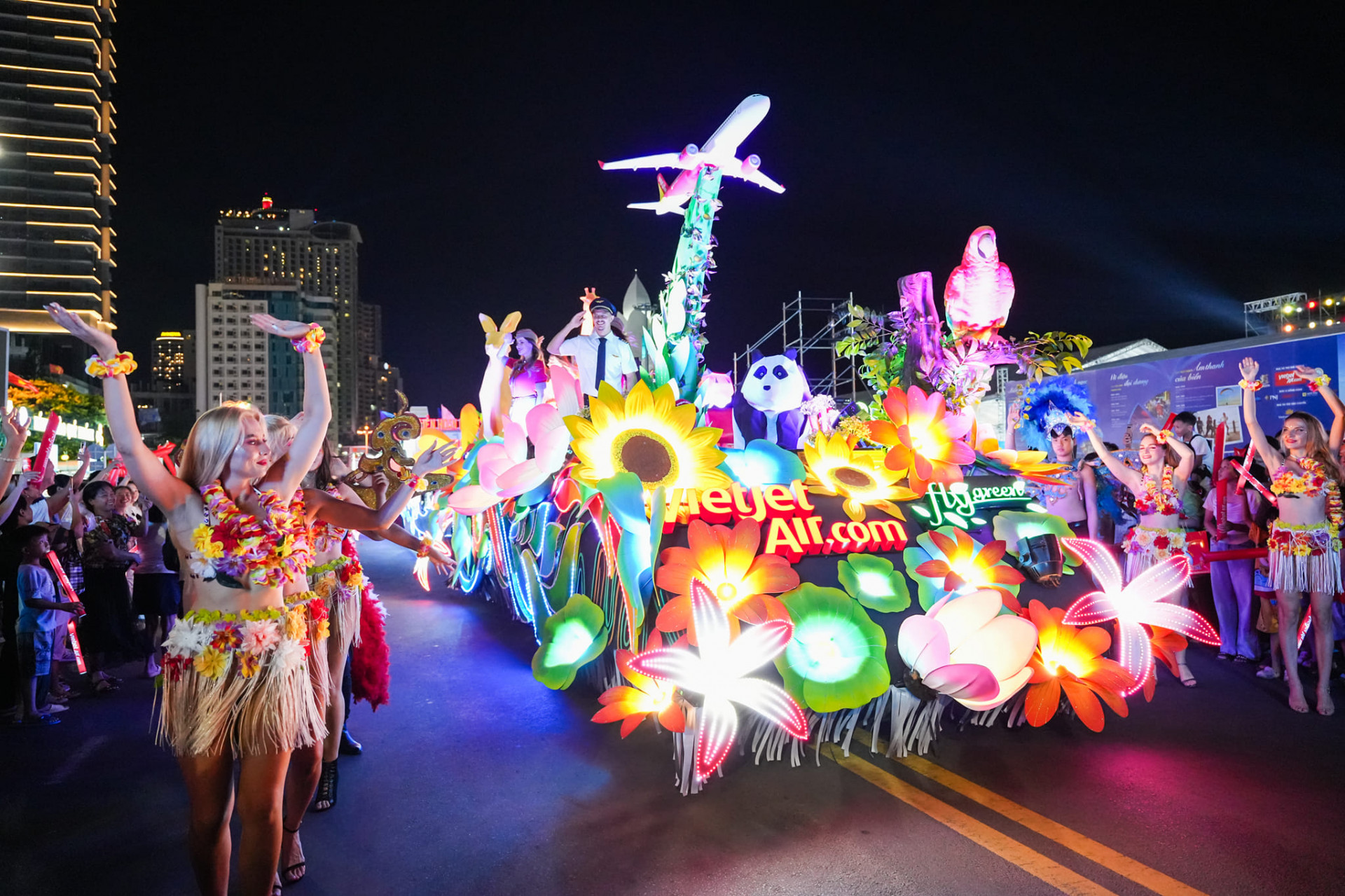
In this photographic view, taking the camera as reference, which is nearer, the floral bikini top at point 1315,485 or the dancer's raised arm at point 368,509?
the dancer's raised arm at point 368,509

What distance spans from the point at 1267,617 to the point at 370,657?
607cm

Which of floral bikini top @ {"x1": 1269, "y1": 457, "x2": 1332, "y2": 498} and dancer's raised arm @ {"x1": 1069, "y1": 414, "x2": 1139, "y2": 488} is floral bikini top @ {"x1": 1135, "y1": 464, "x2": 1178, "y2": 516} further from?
floral bikini top @ {"x1": 1269, "y1": 457, "x2": 1332, "y2": 498}

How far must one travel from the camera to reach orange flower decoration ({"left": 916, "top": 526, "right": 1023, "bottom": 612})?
367 centimetres

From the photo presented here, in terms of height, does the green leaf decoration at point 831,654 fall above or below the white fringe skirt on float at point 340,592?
below

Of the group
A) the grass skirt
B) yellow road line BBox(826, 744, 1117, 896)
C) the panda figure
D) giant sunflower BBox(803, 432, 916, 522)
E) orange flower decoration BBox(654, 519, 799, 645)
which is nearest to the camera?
the grass skirt

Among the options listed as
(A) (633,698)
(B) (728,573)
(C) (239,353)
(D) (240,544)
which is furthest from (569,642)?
(C) (239,353)

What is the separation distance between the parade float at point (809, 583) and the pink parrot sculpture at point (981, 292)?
194cm

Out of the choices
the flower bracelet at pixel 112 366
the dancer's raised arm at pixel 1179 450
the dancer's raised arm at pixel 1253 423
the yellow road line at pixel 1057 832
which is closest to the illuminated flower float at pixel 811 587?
the yellow road line at pixel 1057 832

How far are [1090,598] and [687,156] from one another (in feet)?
14.9

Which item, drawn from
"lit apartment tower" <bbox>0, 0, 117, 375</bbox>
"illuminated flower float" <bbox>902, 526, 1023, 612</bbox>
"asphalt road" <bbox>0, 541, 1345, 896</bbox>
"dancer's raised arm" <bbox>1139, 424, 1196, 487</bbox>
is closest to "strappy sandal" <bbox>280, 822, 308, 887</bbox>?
"asphalt road" <bbox>0, 541, 1345, 896</bbox>

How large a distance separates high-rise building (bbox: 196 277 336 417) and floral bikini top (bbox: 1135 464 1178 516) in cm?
9969

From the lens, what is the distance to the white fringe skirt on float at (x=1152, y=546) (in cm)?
492

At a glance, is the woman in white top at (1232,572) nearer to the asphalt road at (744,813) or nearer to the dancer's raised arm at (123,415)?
the asphalt road at (744,813)

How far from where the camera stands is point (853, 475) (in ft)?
13.7
